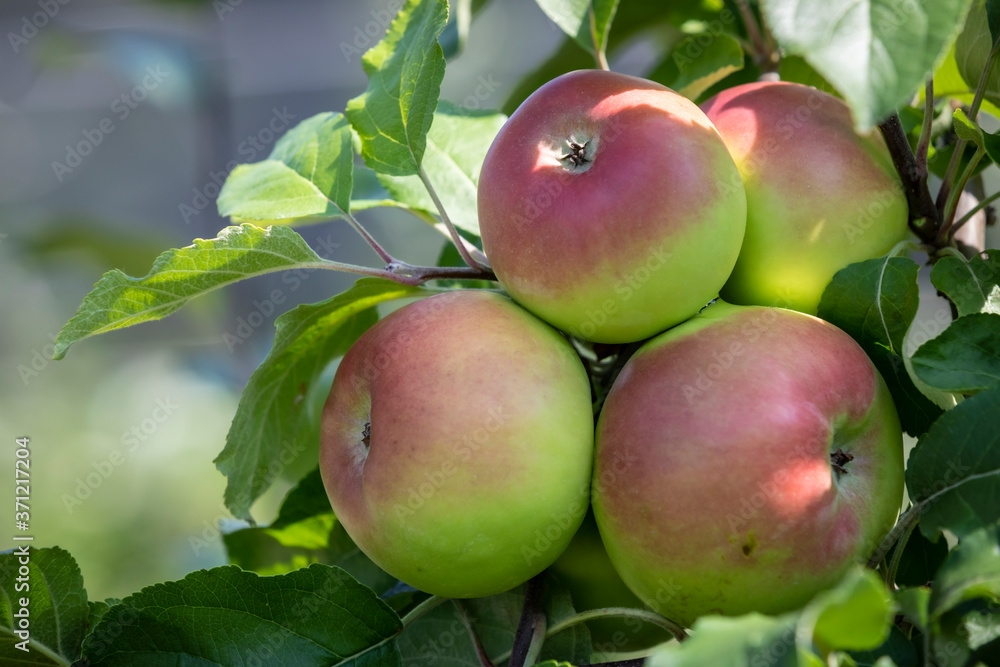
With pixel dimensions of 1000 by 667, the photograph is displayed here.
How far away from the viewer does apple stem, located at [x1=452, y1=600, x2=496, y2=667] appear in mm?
584

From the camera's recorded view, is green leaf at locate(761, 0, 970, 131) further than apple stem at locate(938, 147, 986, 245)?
No

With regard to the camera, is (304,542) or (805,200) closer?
(805,200)

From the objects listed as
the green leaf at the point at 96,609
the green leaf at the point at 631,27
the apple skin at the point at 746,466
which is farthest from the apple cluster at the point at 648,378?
the green leaf at the point at 631,27

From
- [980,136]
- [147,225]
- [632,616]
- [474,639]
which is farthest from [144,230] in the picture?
[980,136]

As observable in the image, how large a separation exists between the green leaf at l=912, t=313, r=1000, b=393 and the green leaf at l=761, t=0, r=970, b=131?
172 mm

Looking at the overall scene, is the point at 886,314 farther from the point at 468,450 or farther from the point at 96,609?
the point at 96,609

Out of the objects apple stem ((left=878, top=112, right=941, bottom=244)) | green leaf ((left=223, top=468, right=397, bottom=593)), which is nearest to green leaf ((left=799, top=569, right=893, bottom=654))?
apple stem ((left=878, top=112, right=941, bottom=244))

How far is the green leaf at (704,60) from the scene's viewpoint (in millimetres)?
722

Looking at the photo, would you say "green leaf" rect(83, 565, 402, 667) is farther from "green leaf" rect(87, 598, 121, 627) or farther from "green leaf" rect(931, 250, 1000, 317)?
"green leaf" rect(931, 250, 1000, 317)

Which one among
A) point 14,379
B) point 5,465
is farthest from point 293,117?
point 5,465

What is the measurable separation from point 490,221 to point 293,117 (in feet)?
10.9

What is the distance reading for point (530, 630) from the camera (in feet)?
1.78

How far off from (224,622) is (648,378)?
312 millimetres

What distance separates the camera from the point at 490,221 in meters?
0.53
